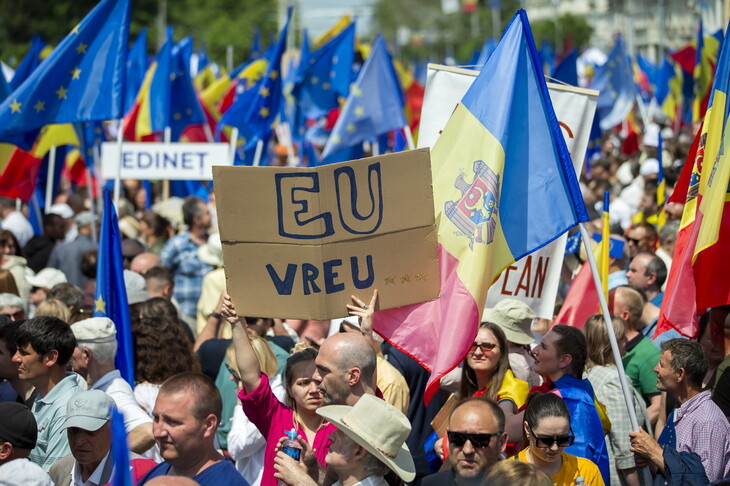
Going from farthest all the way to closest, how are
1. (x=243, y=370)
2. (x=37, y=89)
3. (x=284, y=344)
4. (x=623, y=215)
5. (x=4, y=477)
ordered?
(x=623, y=215) < (x=37, y=89) < (x=284, y=344) < (x=243, y=370) < (x=4, y=477)

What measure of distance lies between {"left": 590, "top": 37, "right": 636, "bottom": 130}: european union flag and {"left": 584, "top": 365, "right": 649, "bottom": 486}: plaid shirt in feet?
46.8

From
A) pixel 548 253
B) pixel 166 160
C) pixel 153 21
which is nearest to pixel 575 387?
pixel 548 253

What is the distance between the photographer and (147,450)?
16.9 ft

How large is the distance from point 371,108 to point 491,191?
24.3 feet

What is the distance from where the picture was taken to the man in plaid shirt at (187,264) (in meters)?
10.0

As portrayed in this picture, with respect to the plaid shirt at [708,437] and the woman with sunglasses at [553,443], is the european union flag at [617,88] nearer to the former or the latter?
the plaid shirt at [708,437]

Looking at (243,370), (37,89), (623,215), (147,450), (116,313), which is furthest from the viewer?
(623,215)

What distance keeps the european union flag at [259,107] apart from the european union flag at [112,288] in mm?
7206

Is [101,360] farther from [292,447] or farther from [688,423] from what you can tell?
[688,423]

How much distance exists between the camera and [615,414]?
566 cm

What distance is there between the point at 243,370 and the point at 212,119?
45.4 feet

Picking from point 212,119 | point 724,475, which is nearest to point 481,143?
point 724,475

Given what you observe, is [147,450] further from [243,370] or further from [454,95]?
[454,95]

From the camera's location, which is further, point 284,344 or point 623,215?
point 623,215
